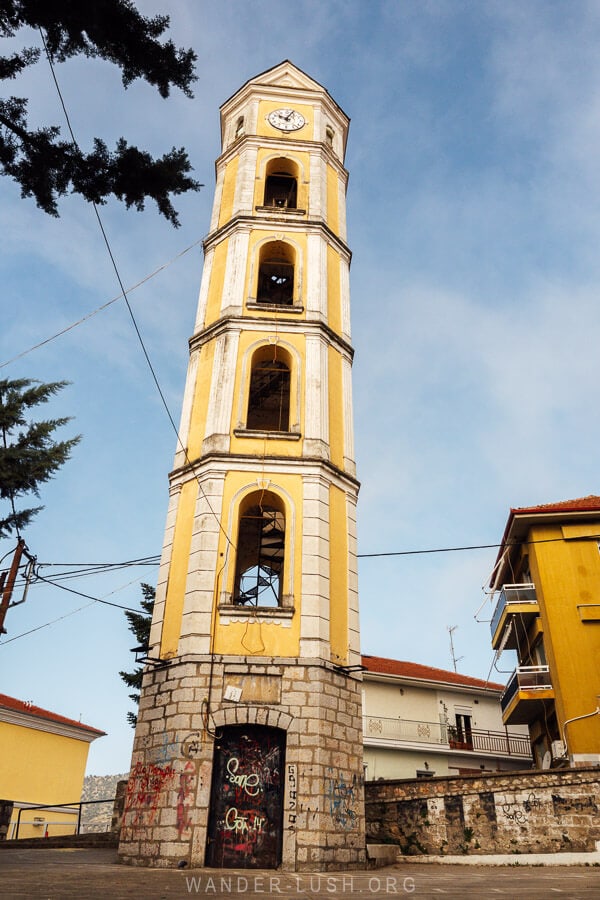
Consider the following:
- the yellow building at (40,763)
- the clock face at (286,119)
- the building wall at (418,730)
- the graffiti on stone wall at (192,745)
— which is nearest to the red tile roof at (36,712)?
the yellow building at (40,763)

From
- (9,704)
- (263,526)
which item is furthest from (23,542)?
(9,704)

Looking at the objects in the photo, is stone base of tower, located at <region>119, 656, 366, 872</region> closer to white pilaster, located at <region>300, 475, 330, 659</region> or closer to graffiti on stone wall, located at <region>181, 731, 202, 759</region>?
graffiti on stone wall, located at <region>181, 731, 202, 759</region>

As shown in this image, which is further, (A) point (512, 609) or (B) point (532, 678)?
(A) point (512, 609)

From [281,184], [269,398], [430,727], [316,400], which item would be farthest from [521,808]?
[281,184]

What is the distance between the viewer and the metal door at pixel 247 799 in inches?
467

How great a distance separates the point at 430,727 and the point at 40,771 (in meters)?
17.3

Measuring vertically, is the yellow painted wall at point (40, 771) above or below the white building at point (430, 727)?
below

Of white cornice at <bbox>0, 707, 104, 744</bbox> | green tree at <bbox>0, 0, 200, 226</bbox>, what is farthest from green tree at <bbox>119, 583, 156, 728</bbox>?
green tree at <bbox>0, 0, 200, 226</bbox>

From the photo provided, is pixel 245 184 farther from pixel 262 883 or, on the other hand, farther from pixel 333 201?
pixel 262 883

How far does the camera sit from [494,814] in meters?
14.6

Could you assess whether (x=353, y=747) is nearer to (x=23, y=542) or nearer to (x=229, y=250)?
(x=23, y=542)

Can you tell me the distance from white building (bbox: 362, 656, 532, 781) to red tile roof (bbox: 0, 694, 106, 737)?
12484 millimetres

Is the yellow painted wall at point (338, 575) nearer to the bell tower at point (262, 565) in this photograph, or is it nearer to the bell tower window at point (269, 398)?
the bell tower at point (262, 565)

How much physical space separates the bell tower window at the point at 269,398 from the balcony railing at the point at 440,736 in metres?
17.7
